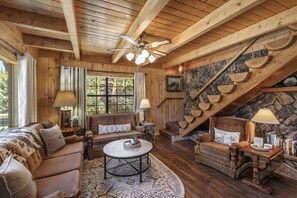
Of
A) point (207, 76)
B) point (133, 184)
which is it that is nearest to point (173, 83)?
point (207, 76)

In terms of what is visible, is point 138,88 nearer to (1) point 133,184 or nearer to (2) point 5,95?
(1) point 133,184

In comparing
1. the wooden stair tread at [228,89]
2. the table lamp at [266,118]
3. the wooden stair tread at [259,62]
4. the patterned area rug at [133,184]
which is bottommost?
the patterned area rug at [133,184]

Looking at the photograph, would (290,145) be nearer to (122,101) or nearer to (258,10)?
(258,10)

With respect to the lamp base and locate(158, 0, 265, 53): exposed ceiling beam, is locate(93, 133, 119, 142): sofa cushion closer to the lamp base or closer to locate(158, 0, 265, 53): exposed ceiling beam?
the lamp base

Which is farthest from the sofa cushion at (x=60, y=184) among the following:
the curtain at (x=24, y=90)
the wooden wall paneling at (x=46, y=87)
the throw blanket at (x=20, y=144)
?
the wooden wall paneling at (x=46, y=87)

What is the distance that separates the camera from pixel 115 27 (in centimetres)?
259

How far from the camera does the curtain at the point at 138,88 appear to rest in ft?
15.9

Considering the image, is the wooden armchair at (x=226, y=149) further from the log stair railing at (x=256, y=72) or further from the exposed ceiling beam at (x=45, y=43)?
the exposed ceiling beam at (x=45, y=43)

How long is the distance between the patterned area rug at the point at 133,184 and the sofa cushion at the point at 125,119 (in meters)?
1.45

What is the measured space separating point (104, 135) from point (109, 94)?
1539mm

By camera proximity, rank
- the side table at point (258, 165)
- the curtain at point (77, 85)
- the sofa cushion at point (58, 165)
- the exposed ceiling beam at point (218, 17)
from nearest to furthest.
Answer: the exposed ceiling beam at point (218, 17) → the sofa cushion at point (58, 165) → the side table at point (258, 165) → the curtain at point (77, 85)

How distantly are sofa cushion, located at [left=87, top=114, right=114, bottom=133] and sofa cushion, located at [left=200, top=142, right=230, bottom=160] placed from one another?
2.40 m

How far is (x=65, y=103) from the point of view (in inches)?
135

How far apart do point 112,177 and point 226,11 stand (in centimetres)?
309
